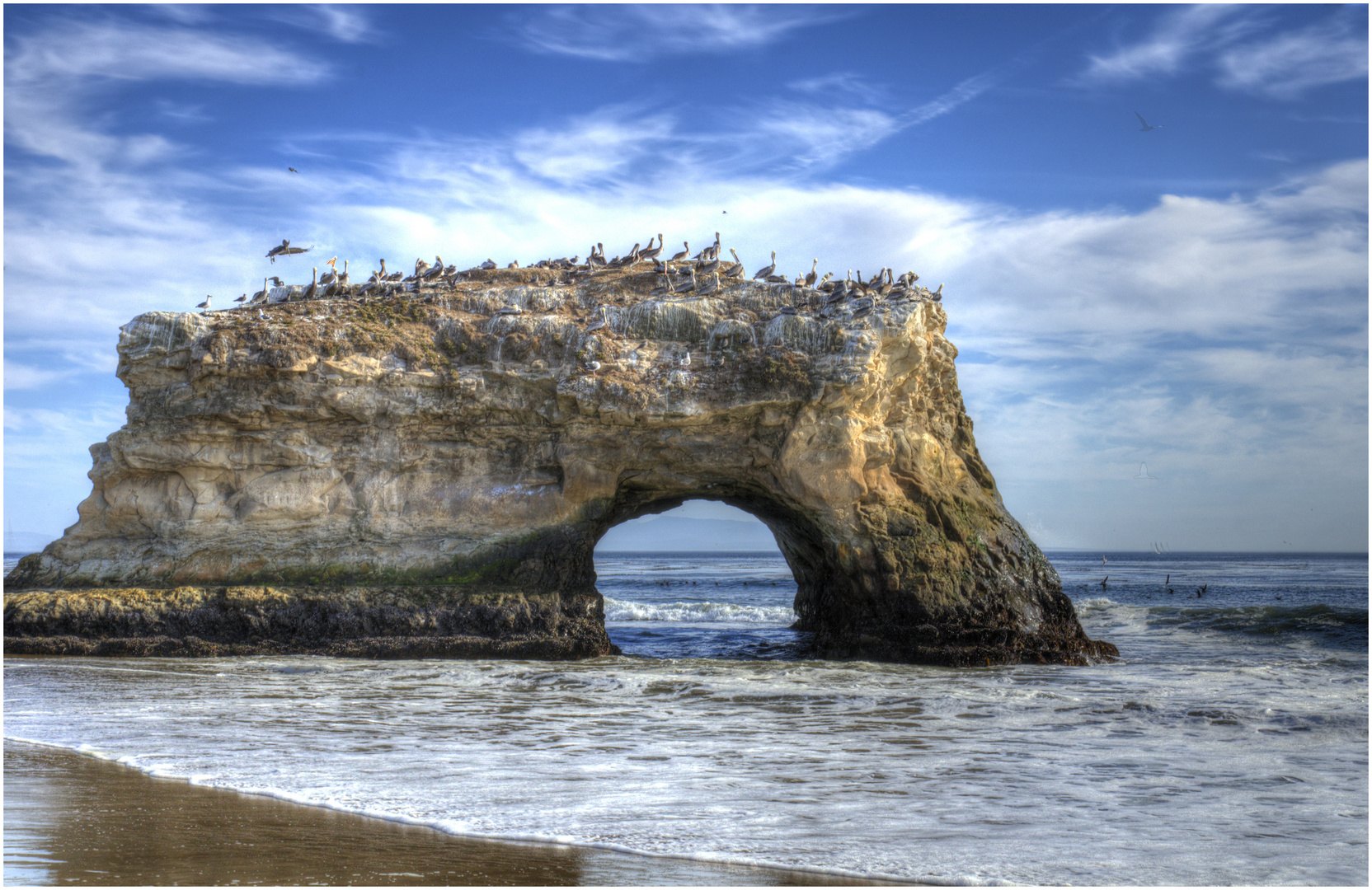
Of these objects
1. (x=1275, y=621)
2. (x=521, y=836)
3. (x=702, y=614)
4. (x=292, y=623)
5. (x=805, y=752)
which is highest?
(x=292, y=623)

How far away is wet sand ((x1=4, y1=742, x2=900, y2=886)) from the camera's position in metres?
5.57

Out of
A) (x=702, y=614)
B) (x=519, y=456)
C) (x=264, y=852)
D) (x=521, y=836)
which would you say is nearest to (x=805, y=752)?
(x=521, y=836)

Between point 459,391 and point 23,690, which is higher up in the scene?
point 459,391

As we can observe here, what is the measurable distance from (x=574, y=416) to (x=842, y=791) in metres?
10.5

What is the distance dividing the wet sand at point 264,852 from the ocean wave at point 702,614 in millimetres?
23682

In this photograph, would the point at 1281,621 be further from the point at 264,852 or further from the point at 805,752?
the point at 264,852

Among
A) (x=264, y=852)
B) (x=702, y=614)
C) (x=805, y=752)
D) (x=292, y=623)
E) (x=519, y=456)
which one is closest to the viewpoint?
(x=264, y=852)

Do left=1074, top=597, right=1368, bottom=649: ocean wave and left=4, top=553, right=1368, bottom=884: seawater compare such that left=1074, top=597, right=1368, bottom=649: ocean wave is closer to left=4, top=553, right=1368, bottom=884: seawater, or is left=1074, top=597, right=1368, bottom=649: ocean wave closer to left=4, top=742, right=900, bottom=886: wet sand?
left=4, top=553, right=1368, bottom=884: seawater

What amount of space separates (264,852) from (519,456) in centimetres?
1210

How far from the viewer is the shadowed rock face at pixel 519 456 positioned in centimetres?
1677

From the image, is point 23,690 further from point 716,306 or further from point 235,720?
point 716,306

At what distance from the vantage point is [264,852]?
598 centimetres

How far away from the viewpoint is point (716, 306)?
17.8 metres

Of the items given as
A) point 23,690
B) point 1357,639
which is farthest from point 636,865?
point 1357,639
